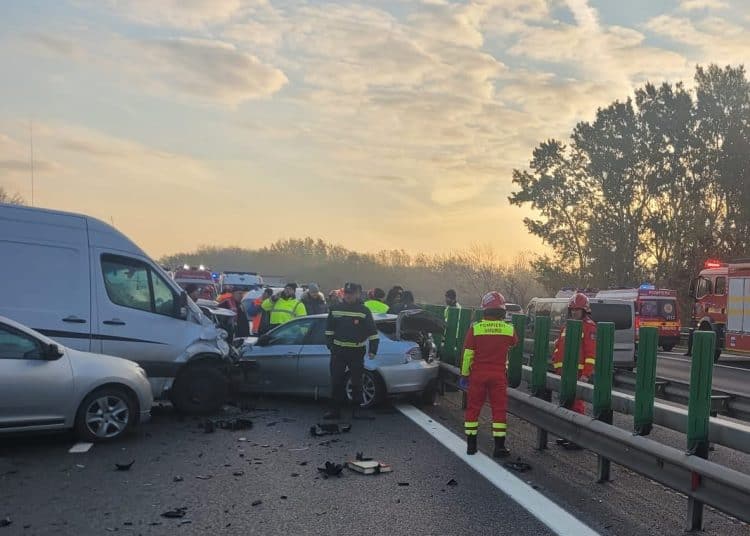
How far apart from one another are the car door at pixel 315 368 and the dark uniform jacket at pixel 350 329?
650mm

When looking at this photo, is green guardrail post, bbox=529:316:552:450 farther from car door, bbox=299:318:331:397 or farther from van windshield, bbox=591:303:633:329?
van windshield, bbox=591:303:633:329

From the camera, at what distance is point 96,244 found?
8.53 m

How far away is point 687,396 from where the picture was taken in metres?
6.66

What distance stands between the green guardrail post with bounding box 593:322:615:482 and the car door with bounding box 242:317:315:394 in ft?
16.6

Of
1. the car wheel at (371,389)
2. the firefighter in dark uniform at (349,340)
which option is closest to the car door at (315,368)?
the car wheel at (371,389)

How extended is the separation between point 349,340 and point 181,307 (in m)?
2.22

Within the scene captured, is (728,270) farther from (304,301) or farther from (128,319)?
(128,319)

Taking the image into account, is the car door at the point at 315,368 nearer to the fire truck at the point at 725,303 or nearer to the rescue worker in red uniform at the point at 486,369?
the rescue worker in red uniform at the point at 486,369

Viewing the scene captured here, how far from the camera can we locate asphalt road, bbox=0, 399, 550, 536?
482 cm

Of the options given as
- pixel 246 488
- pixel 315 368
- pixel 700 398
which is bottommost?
pixel 246 488

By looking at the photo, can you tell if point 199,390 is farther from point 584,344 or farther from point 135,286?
Result: point 584,344

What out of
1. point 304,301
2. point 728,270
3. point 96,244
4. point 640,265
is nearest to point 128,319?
point 96,244

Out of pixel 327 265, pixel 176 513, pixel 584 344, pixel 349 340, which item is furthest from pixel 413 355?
pixel 327 265

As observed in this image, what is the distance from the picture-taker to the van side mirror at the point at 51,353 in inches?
275
